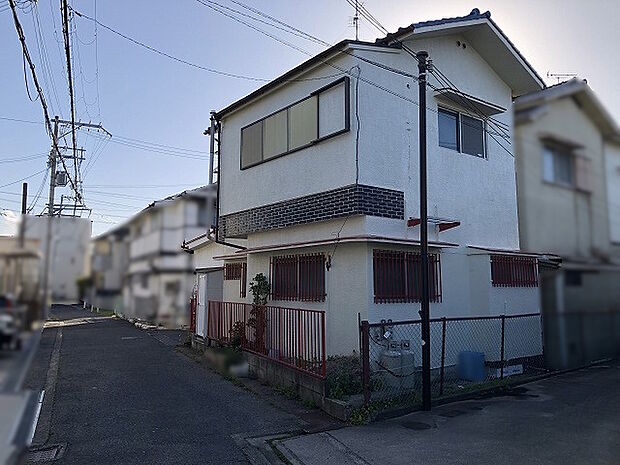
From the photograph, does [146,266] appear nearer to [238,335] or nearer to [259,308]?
[259,308]

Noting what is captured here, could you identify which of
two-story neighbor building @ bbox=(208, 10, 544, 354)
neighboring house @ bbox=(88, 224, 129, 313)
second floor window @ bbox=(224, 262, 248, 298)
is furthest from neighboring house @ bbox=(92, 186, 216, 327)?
second floor window @ bbox=(224, 262, 248, 298)

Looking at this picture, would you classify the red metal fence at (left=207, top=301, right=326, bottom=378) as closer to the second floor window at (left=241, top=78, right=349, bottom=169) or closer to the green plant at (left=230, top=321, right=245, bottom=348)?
the green plant at (left=230, top=321, right=245, bottom=348)

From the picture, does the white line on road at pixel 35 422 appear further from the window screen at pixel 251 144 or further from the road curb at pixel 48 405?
the window screen at pixel 251 144

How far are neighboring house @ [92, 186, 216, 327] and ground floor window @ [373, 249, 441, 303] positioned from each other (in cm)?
812

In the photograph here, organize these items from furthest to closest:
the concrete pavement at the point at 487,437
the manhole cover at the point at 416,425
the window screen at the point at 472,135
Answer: the window screen at the point at 472,135 → the manhole cover at the point at 416,425 → the concrete pavement at the point at 487,437

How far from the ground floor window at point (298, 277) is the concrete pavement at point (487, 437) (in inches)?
138

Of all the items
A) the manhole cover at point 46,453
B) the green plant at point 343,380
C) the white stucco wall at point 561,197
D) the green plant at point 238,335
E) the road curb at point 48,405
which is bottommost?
the manhole cover at point 46,453

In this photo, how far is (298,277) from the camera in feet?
35.3

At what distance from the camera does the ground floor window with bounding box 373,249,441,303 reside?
30.2 ft

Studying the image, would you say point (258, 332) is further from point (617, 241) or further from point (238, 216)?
point (617, 241)

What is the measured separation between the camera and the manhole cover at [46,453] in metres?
5.80

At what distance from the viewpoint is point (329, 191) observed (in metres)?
9.73

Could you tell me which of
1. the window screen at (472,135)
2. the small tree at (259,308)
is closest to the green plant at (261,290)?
the small tree at (259,308)

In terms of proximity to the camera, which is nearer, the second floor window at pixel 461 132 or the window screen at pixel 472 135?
the second floor window at pixel 461 132
